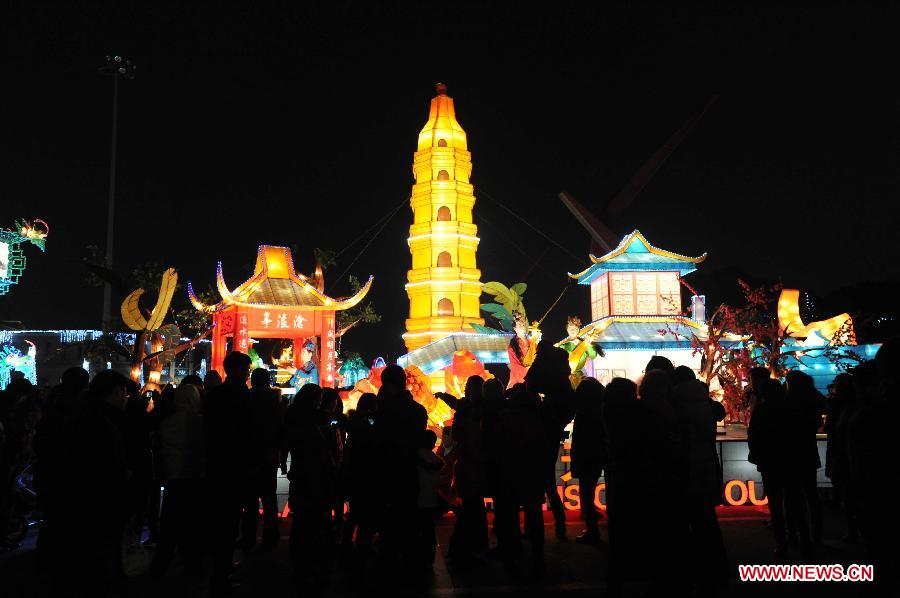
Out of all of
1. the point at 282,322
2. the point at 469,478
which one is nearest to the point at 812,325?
the point at 282,322

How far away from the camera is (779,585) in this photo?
4957 millimetres

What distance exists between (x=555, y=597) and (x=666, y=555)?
0.79 m

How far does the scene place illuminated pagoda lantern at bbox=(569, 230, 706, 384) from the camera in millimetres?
21641

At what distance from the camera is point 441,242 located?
3127 centimetres

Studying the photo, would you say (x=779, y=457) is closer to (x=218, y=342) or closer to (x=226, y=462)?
(x=226, y=462)

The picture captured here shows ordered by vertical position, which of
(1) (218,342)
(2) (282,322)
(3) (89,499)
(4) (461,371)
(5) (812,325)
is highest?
(5) (812,325)

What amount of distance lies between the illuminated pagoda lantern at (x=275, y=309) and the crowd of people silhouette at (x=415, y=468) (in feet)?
37.6

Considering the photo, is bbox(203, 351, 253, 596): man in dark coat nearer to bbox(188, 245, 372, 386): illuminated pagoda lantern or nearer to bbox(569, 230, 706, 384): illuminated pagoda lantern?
bbox(188, 245, 372, 386): illuminated pagoda lantern

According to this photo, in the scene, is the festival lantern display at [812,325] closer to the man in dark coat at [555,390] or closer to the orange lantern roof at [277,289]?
the orange lantern roof at [277,289]

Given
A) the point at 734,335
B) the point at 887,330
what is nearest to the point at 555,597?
the point at 734,335

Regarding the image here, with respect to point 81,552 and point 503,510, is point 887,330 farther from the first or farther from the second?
point 81,552

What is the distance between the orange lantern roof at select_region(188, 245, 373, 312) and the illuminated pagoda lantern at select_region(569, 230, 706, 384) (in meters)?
7.49

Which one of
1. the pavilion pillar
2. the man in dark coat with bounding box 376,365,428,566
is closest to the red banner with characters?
the pavilion pillar

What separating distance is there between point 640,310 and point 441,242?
11.1 metres
